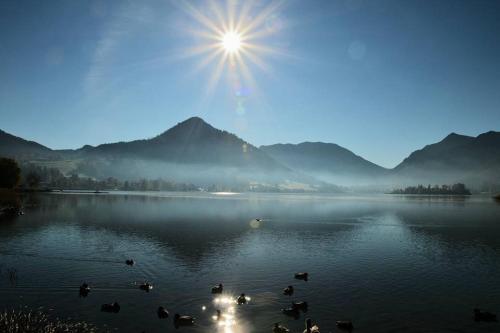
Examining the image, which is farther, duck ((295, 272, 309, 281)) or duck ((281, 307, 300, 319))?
duck ((295, 272, 309, 281))

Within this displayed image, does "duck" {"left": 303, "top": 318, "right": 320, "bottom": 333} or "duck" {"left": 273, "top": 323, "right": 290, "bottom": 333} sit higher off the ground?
"duck" {"left": 303, "top": 318, "right": 320, "bottom": 333}

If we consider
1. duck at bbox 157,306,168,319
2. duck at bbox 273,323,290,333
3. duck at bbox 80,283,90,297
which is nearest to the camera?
duck at bbox 273,323,290,333

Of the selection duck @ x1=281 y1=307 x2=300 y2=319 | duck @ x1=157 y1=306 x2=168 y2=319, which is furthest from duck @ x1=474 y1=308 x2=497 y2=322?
duck @ x1=157 y1=306 x2=168 y2=319

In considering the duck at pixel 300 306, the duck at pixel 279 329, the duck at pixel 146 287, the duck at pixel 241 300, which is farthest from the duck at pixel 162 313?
the duck at pixel 300 306

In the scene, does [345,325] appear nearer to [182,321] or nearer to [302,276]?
[182,321]

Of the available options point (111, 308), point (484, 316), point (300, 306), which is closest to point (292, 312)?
point (300, 306)

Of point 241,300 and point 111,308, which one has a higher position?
point 241,300

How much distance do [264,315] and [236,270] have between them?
17.4 m

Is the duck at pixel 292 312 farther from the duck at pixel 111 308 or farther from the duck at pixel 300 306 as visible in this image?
the duck at pixel 111 308

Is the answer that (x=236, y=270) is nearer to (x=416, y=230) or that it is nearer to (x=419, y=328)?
(x=419, y=328)

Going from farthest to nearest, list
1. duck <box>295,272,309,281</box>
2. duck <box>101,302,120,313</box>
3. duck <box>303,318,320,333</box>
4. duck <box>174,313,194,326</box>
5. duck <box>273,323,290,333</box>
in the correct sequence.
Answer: duck <box>295,272,309,281</box>, duck <box>101,302,120,313</box>, duck <box>174,313,194,326</box>, duck <box>273,323,290,333</box>, duck <box>303,318,320,333</box>

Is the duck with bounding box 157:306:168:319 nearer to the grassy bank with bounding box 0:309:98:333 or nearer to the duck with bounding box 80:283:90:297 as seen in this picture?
the grassy bank with bounding box 0:309:98:333

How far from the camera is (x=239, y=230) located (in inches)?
3676

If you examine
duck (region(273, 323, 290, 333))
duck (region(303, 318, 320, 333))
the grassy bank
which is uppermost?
duck (region(303, 318, 320, 333))
